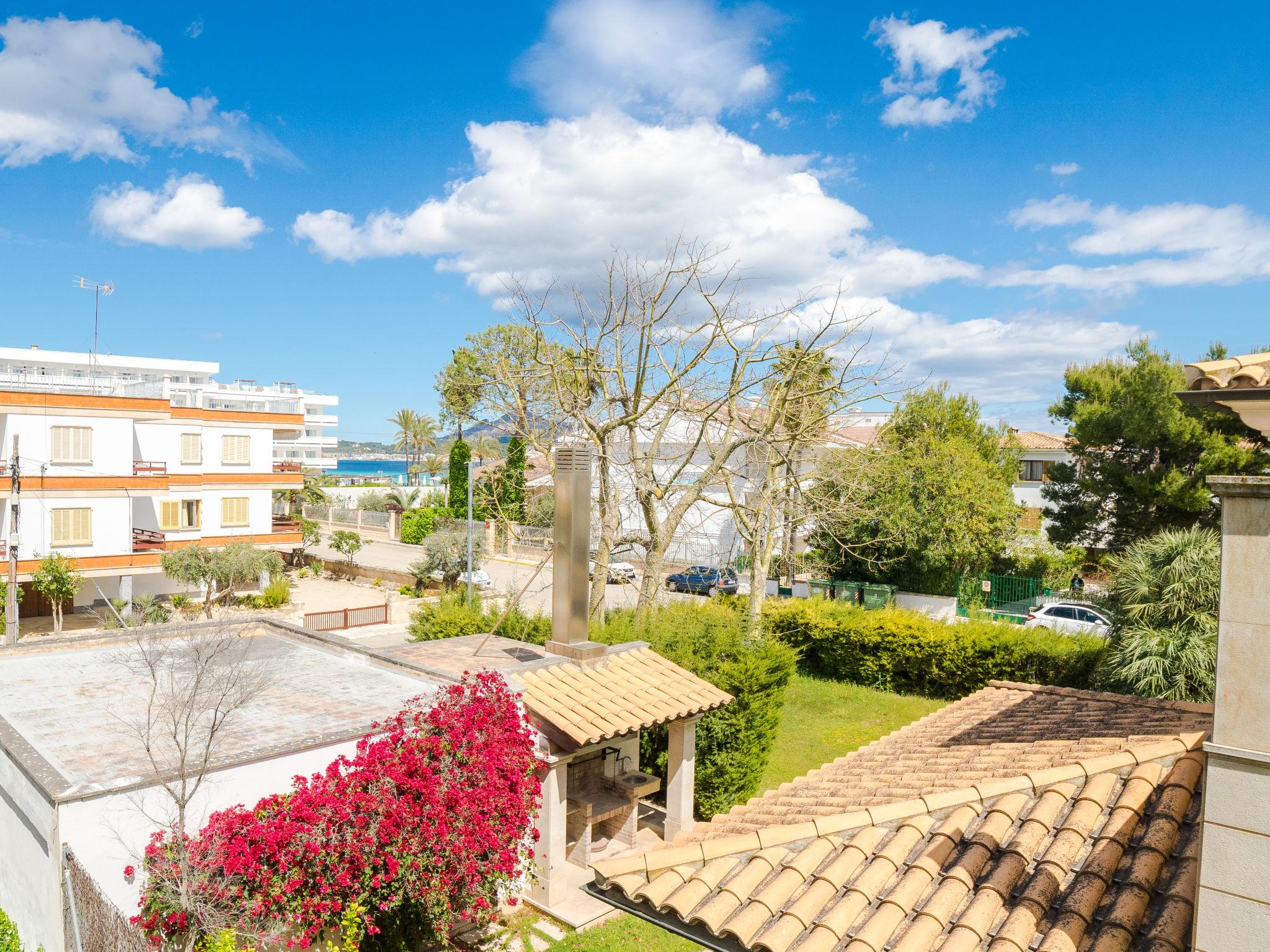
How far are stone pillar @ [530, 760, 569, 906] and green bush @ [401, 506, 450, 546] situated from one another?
39405 mm

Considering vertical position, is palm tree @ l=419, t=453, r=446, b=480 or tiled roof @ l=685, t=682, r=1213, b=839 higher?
palm tree @ l=419, t=453, r=446, b=480

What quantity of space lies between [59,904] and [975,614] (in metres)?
24.7

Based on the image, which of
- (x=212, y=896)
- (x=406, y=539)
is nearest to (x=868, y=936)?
(x=212, y=896)

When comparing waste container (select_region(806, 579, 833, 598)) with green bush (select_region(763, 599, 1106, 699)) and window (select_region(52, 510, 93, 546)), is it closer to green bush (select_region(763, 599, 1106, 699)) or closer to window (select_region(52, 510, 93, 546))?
green bush (select_region(763, 599, 1106, 699))

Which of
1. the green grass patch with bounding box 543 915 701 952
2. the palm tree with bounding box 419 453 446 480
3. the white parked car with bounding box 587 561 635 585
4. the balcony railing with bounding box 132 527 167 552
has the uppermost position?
the palm tree with bounding box 419 453 446 480

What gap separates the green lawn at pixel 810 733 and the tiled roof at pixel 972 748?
12.1 feet

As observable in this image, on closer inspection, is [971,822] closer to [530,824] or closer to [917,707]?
[530,824]

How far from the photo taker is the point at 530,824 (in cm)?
930

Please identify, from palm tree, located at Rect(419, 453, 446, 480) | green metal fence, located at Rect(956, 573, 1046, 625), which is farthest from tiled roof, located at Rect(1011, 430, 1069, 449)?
palm tree, located at Rect(419, 453, 446, 480)

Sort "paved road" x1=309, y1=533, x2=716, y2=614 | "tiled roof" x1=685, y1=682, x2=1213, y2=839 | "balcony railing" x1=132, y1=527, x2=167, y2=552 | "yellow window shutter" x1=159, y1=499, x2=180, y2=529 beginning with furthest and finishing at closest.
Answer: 1. "paved road" x1=309, y1=533, x2=716, y2=614
2. "yellow window shutter" x1=159, y1=499, x2=180, y2=529
3. "balcony railing" x1=132, y1=527, x2=167, y2=552
4. "tiled roof" x1=685, y1=682, x2=1213, y2=839

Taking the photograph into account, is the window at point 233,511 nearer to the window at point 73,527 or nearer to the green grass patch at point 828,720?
the window at point 73,527

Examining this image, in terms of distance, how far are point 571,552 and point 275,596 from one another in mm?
22920

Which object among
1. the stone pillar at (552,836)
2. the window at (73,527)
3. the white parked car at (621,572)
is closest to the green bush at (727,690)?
the stone pillar at (552,836)

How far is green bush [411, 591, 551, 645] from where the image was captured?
50.6ft
